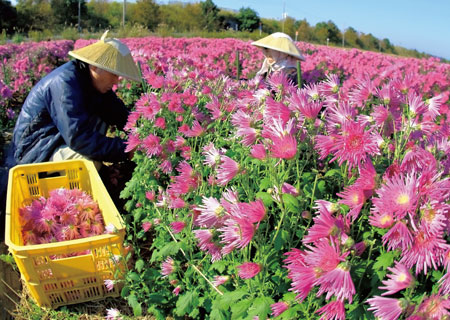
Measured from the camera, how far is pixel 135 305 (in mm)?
1856

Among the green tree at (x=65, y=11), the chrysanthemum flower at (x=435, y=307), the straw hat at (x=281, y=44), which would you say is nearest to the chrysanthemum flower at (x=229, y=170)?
the chrysanthemum flower at (x=435, y=307)

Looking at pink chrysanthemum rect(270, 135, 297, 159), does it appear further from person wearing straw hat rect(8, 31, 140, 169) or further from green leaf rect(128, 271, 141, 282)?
person wearing straw hat rect(8, 31, 140, 169)

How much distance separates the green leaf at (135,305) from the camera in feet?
6.05

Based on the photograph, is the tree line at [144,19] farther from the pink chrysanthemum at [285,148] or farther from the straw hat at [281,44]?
the pink chrysanthemum at [285,148]

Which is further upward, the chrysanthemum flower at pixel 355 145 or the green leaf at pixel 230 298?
the chrysanthemum flower at pixel 355 145

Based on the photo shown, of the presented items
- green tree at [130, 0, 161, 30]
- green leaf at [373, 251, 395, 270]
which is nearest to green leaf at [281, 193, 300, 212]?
green leaf at [373, 251, 395, 270]

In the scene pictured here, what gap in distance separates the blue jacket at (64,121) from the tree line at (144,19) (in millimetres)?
24364

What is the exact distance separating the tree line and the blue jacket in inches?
959

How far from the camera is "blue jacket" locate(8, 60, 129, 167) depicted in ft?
Result: 9.14

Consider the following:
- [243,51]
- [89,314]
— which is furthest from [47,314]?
[243,51]

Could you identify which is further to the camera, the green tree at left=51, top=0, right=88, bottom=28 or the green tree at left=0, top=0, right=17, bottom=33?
the green tree at left=51, top=0, right=88, bottom=28

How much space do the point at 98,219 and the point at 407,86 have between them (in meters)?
1.88

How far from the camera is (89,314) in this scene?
2195 mm

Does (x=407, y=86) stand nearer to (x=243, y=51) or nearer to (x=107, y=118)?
(x=107, y=118)
